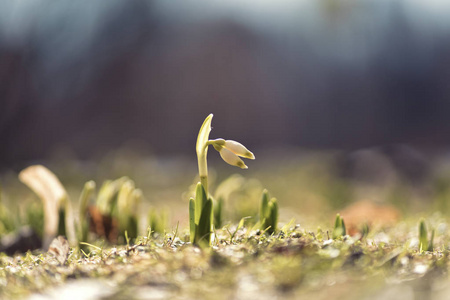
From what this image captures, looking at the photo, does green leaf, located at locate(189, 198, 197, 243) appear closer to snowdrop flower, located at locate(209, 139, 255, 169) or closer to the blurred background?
snowdrop flower, located at locate(209, 139, 255, 169)

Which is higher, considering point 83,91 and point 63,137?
point 83,91

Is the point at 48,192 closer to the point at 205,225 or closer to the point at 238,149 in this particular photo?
the point at 205,225

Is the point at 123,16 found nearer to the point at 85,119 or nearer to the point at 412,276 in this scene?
the point at 85,119

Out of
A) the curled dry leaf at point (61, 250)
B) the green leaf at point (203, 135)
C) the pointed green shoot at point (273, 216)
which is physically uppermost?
the green leaf at point (203, 135)

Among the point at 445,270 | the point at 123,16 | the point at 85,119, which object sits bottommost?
the point at 445,270

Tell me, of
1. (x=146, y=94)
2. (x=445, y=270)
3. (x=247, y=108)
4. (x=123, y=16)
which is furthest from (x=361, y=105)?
(x=445, y=270)

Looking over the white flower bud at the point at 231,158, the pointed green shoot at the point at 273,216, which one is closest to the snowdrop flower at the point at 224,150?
the white flower bud at the point at 231,158

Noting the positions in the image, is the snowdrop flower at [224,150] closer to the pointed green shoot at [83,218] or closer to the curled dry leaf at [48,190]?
the pointed green shoot at [83,218]
